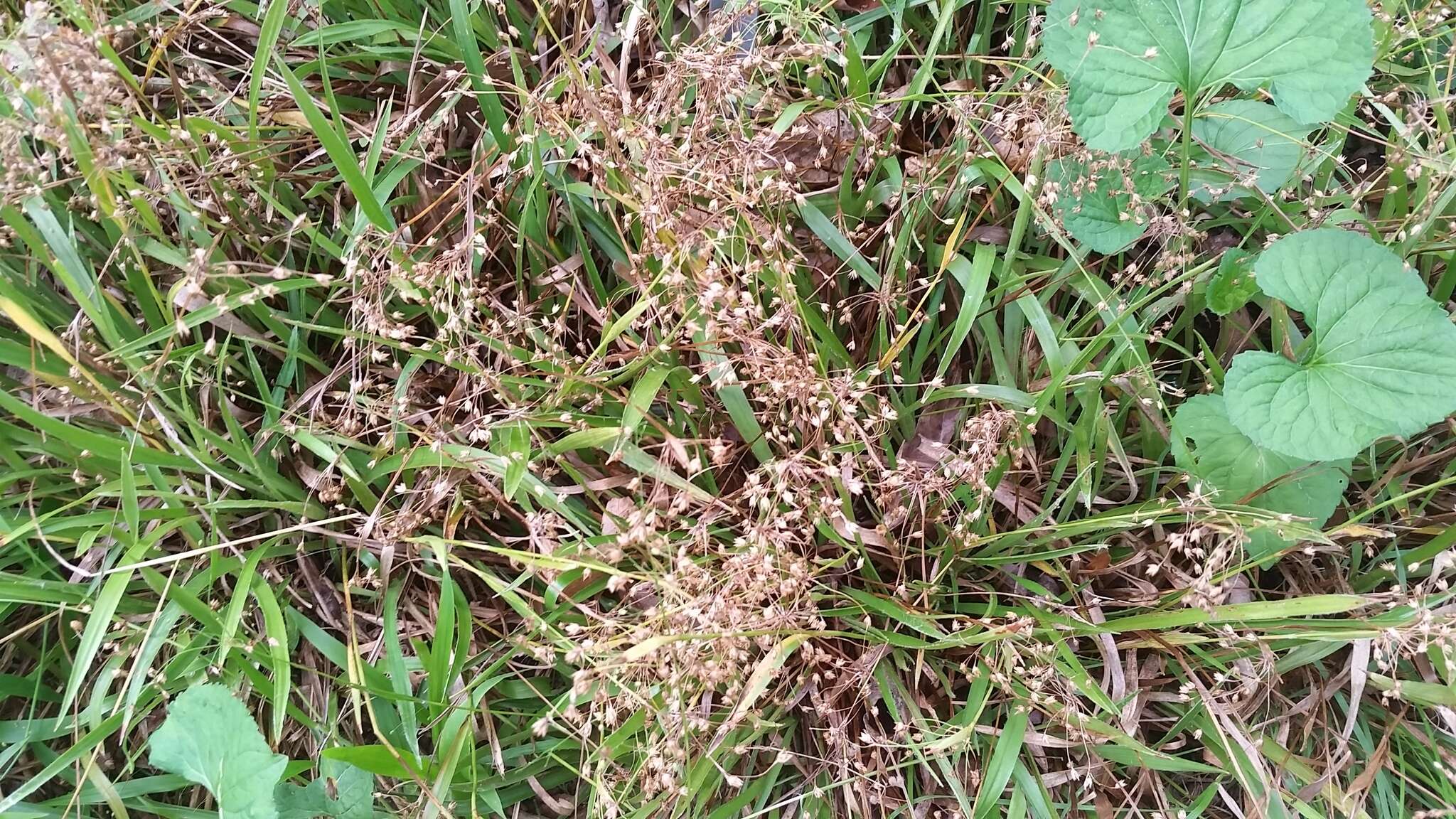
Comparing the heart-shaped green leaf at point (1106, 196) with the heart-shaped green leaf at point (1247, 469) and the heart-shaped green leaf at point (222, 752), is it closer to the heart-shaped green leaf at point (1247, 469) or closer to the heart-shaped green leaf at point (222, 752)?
the heart-shaped green leaf at point (1247, 469)

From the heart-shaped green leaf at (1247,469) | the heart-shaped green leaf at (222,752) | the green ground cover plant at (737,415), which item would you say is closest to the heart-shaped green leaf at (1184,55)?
the green ground cover plant at (737,415)

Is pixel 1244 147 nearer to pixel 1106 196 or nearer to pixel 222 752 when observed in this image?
pixel 1106 196

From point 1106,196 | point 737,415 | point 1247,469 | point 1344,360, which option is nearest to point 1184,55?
point 1106,196

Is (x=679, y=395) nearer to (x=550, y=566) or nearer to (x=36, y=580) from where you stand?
(x=550, y=566)

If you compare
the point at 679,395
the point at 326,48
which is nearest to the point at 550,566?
the point at 679,395

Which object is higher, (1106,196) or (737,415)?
(1106,196)

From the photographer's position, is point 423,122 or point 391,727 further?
point 423,122
